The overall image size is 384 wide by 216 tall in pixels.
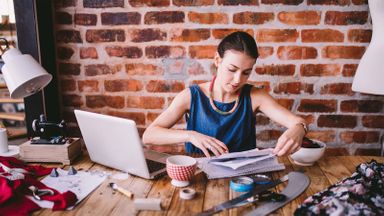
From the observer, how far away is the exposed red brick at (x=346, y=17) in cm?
183

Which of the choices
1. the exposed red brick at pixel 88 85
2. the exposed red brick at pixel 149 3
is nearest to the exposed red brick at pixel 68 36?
the exposed red brick at pixel 88 85

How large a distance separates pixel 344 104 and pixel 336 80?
0.15m

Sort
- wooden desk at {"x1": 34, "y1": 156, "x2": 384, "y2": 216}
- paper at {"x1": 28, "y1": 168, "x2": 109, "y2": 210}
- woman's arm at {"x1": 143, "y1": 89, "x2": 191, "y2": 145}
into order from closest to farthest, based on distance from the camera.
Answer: wooden desk at {"x1": 34, "y1": 156, "x2": 384, "y2": 216} < paper at {"x1": 28, "y1": 168, "x2": 109, "y2": 210} < woman's arm at {"x1": 143, "y1": 89, "x2": 191, "y2": 145}

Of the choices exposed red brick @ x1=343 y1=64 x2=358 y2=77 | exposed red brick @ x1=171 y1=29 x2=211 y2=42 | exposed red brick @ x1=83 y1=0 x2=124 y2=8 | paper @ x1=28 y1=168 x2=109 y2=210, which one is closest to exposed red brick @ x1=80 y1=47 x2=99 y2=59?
exposed red brick @ x1=83 y1=0 x2=124 y2=8

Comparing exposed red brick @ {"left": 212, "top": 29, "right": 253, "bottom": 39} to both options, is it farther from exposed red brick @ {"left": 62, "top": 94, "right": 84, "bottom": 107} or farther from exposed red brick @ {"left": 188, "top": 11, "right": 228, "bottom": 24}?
exposed red brick @ {"left": 62, "top": 94, "right": 84, "bottom": 107}

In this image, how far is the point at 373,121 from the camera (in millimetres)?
1946

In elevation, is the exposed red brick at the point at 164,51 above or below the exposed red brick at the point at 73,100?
above

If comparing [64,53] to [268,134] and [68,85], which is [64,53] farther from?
[268,134]

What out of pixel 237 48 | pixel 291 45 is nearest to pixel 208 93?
pixel 237 48

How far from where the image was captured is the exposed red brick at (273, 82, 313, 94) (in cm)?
194

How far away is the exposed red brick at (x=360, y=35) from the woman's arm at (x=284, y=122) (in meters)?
0.65

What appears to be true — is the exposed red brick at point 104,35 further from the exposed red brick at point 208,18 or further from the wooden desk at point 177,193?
the wooden desk at point 177,193

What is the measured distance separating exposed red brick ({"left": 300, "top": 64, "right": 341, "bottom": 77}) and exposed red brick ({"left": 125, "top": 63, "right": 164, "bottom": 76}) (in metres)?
0.82

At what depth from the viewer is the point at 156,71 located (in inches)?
78.3
